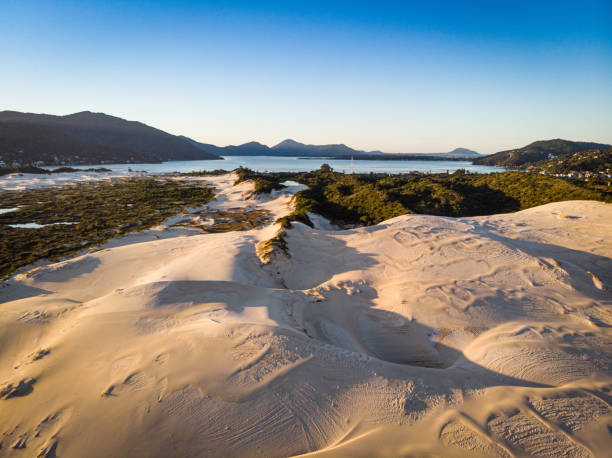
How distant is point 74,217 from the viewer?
74.4ft

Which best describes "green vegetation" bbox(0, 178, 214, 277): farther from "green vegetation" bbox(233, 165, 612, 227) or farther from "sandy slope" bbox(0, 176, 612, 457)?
"green vegetation" bbox(233, 165, 612, 227)

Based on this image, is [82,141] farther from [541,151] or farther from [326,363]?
[541,151]

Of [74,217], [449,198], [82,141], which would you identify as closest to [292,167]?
[82,141]

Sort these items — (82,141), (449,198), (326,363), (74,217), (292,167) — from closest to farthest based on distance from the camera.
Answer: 1. (326,363)
2. (74,217)
3. (449,198)
4. (82,141)
5. (292,167)

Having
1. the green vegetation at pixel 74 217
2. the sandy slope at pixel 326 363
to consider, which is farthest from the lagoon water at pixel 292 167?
the sandy slope at pixel 326 363

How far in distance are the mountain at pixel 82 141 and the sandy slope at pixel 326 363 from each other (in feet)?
348

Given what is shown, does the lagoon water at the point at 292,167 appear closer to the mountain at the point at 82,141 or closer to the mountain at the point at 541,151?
the mountain at the point at 541,151

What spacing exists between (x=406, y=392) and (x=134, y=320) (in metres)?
6.10

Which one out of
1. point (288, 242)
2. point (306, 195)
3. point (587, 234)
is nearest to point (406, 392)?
point (288, 242)

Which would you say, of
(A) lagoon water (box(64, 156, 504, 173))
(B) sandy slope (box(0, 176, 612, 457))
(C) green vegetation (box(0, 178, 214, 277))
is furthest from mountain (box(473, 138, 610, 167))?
(C) green vegetation (box(0, 178, 214, 277))

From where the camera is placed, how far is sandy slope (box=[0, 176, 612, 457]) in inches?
142

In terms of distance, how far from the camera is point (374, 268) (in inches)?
418

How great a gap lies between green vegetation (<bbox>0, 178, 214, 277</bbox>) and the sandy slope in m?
5.08

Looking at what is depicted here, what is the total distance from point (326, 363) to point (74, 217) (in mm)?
28059
